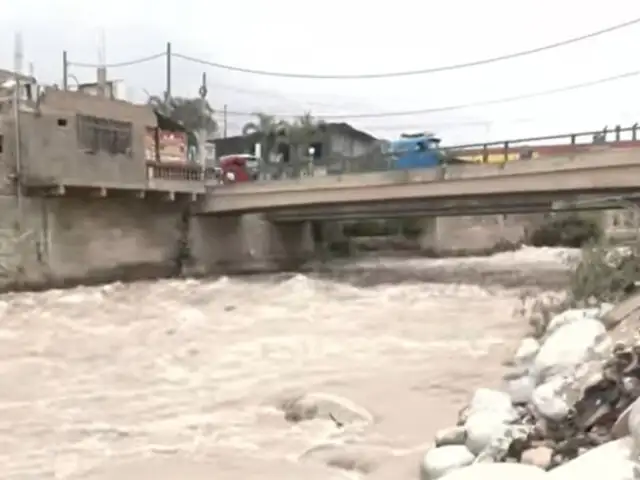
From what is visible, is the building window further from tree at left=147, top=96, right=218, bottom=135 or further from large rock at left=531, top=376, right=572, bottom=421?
large rock at left=531, top=376, right=572, bottom=421

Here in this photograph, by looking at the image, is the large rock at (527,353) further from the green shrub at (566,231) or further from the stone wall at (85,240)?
the green shrub at (566,231)

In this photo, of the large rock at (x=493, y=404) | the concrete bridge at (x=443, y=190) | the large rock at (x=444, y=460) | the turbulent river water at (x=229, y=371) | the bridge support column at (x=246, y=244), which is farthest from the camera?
the bridge support column at (x=246, y=244)

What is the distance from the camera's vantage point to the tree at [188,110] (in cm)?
3206

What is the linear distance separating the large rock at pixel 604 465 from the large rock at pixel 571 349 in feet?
6.62

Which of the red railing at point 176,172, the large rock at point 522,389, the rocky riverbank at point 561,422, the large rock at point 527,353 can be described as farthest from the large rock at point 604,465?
the red railing at point 176,172

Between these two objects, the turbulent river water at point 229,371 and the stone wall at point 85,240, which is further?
the stone wall at point 85,240

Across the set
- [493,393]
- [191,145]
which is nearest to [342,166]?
[191,145]

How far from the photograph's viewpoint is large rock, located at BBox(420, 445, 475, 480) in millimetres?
4984

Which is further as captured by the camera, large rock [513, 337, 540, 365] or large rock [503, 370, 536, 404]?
large rock [513, 337, 540, 365]

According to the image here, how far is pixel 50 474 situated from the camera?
609cm

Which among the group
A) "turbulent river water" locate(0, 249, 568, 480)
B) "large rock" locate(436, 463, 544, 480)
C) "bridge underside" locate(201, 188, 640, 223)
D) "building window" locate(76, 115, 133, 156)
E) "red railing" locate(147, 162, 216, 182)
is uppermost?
"building window" locate(76, 115, 133, 156)

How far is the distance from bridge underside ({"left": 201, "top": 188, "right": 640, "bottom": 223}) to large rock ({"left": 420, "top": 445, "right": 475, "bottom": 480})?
12988mm

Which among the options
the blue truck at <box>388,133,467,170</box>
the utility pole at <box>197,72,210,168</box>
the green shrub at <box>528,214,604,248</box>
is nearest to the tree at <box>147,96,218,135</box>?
the utility pole at <box>197,72,210,168</box>

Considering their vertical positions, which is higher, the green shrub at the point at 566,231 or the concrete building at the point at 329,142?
the concrete building at the point at 329,142
